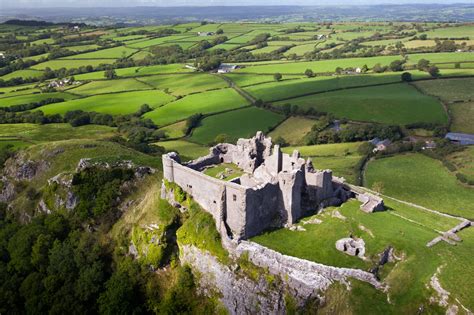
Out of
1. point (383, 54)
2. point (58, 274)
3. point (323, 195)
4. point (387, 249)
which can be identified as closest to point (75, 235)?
point (58, 274)

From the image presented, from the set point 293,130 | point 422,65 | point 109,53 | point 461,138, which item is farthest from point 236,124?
point 109,53

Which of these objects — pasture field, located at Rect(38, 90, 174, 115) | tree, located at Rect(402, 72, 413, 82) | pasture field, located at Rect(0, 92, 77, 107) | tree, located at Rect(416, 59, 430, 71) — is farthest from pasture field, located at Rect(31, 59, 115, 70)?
tree, located at Rect(416, 59, 430, 71)

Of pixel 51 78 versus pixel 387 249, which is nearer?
pixel 387 249

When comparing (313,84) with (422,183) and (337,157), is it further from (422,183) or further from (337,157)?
(422,183)

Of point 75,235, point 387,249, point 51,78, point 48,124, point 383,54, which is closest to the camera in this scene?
point 387,249

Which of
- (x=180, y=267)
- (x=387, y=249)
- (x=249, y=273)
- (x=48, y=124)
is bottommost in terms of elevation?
(x=48, y=124)

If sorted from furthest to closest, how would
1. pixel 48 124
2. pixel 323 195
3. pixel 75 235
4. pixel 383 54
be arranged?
pixel 383 54 → pixel 48 124 → pixel 75 235 → pixel 323 195

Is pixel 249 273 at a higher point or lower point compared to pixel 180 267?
higher

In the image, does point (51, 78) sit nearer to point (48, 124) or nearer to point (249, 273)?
point (48, 124)
